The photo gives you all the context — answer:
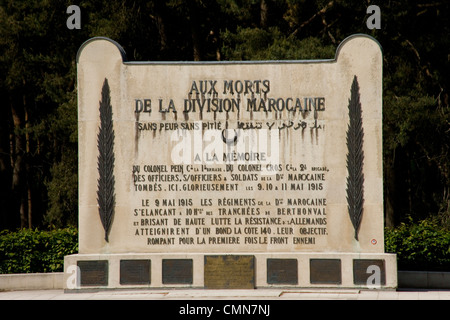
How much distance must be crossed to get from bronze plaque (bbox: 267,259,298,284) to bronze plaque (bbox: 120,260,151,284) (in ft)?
9.30

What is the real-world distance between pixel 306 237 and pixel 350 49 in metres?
4.49

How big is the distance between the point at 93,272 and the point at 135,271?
98 cm

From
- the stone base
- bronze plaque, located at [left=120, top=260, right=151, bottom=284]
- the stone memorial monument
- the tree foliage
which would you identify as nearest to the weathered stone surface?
the stone memorial monument

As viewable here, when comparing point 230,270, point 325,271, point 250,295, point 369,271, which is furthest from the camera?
point 230,270

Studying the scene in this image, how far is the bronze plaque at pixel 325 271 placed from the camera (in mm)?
17969

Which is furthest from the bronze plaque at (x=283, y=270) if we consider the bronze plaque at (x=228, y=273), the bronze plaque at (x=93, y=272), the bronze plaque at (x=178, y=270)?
the bronze plaque at (x=93, y=272)

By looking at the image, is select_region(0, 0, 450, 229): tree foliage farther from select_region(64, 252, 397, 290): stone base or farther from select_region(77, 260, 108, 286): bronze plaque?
select_region(77, 260, 108, 286): bronze plaque

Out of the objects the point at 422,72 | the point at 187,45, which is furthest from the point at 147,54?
the point at 422,72

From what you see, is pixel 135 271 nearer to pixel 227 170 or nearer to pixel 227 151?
pixel 227 170

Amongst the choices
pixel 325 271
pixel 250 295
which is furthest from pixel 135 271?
pixel 325 271

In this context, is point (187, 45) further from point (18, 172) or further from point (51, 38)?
point (18, 172)

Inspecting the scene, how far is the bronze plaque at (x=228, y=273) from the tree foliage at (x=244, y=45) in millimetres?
12409

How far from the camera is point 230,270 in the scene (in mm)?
18109

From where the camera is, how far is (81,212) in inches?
724
